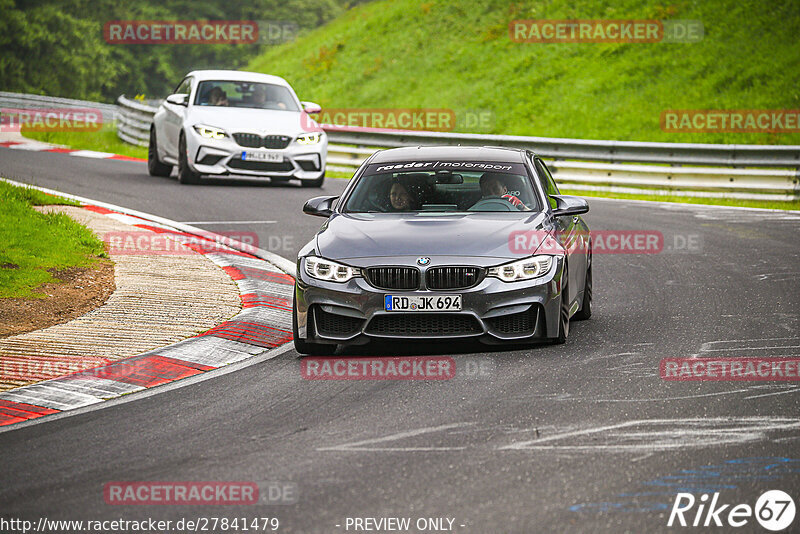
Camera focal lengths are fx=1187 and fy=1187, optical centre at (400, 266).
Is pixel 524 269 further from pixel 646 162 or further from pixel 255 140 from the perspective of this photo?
pixel 646 162

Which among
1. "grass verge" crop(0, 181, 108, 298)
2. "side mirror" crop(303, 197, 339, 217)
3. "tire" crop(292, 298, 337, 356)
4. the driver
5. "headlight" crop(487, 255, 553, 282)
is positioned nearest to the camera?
"headlight" crop(487, 255, 553, 282)

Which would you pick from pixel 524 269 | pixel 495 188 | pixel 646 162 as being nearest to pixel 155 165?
pixel 646 162

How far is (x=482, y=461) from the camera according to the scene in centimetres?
582

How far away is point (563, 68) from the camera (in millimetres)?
39188

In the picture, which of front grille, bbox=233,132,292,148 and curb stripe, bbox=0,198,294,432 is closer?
curb stripe, bbox=0,198,294,432

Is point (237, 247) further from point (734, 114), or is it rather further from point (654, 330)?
point (734, 114)

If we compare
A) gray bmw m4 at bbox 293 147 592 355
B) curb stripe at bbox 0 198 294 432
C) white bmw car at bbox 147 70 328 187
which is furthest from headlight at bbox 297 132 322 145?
gray bmw m4 at bbox 293 147 592 355

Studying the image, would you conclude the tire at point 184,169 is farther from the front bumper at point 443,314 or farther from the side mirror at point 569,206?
the front bumper at point 443,314

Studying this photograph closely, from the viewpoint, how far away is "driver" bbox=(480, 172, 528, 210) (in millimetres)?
9656

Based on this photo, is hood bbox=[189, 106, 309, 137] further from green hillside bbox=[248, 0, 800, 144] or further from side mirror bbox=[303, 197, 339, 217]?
green hillside bbox=[248, 0, 800, 144]

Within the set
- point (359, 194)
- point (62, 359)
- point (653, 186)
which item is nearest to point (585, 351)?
point (359, 194)

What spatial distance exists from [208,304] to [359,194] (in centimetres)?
171

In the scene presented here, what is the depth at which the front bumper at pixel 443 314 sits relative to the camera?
8.31 meters

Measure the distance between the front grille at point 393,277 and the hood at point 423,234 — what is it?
14cm
